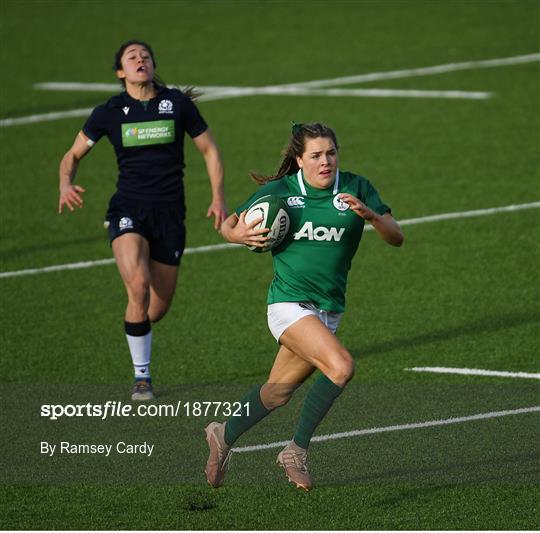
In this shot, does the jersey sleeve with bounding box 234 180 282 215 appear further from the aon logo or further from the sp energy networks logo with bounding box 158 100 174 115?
the sp energy networks logo with bounding box 158 100 174 115

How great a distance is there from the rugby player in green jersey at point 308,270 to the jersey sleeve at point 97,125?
2.79 meters

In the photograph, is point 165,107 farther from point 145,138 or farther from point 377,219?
point 377,219

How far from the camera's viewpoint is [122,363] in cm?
1252

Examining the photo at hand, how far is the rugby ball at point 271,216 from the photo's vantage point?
29.1 ft

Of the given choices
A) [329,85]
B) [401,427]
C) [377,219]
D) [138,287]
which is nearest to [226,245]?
[138,287]

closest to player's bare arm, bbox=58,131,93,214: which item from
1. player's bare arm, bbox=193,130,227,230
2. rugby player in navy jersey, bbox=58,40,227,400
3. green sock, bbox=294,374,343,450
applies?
rugby player in navy jersey, bbox=58,40,227,400

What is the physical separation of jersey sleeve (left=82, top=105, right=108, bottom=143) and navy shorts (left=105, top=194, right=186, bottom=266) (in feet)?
1.78

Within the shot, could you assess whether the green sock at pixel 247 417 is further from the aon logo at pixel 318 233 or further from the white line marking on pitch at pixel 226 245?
the white line marking on pitch at pixel 226 245

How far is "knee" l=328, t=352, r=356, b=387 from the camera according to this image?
28.7 feet

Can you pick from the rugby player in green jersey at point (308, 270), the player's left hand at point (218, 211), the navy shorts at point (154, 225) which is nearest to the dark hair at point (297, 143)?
the rugby player in green jersey at point (308, 270)

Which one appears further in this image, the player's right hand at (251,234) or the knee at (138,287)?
the knee at (138,287)

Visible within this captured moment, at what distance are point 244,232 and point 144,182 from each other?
2.88m

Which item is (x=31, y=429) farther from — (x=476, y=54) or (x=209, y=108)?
(x=476, y=54)

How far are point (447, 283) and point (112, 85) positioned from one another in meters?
11.8
